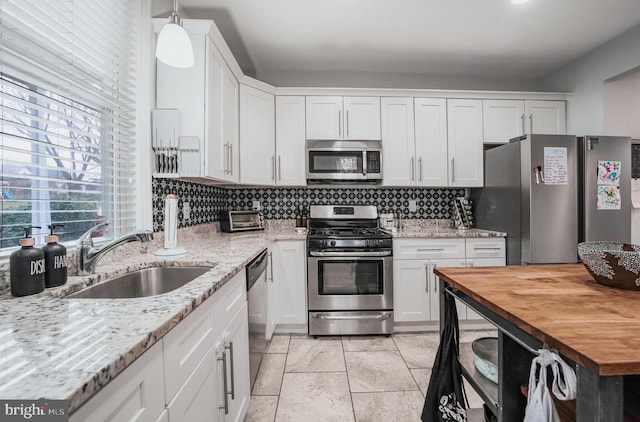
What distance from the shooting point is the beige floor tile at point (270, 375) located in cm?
180

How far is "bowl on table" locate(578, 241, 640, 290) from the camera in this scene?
3.07 ft

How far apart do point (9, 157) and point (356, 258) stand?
7.12ft

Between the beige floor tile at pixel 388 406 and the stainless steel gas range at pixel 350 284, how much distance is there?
77 cm

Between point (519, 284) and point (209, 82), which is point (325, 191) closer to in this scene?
point (209, 82)

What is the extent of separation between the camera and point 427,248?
262 cm

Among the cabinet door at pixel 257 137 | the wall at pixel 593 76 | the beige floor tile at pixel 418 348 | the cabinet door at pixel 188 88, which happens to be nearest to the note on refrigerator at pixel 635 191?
the wall at pixel 593 76

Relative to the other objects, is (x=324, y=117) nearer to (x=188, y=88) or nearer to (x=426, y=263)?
(x=188, y=88)

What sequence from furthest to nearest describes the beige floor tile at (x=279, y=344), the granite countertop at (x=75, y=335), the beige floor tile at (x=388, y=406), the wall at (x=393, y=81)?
the wall at (x=393, y=81), the beige floor tile at (x=279, y=344), the beige floor tile at (x=388, y=406), the granite countertop at (x=75, y=335)

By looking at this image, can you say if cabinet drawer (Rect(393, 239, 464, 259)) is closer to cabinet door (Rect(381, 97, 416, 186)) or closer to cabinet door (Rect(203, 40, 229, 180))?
cabinet door (Rect(381, 97, 416, 186))

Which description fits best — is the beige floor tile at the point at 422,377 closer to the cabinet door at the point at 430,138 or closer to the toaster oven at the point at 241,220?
the cabinet door at the point at 430,138

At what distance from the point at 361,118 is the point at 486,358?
2.33m

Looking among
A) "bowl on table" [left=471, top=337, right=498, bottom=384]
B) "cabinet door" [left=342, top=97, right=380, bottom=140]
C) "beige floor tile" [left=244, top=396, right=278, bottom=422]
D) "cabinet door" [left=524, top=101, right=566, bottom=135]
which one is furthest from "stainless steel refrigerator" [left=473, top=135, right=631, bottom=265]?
"beige floor tile" [left=244, top=396, right=278, bottom=422]

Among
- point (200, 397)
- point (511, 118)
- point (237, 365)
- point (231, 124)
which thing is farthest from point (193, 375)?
point (511, 118)

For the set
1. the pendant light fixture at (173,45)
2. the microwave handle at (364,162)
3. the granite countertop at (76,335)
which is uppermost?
the pendant light fixture at (173,45)
